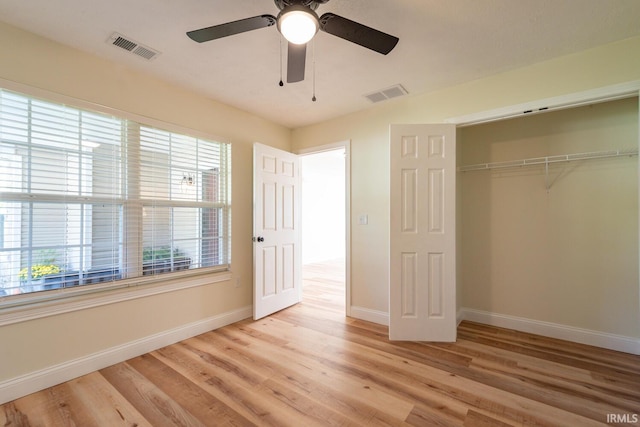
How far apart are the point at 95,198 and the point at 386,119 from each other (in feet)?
9.74

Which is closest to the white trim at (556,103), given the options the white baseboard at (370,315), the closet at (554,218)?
the closet at (554,218)

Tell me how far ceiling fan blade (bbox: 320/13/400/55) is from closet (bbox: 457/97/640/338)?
85.3 inches

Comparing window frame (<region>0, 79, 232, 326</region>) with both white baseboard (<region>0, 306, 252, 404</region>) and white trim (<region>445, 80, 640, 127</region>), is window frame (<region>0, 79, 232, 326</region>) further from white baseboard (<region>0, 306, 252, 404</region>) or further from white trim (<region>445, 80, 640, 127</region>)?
white trim (<region>445, 80, 640, 127</region>)

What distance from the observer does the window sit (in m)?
1.90

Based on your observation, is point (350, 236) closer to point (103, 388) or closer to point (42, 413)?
point (103, 388)

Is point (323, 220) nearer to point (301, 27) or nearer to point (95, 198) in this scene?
point (95, 198)

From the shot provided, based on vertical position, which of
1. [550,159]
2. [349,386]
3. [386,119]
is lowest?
[349,386]

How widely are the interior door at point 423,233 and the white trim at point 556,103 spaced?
0.23 meters

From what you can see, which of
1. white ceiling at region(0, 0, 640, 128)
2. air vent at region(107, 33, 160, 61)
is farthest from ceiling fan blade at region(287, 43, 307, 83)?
air vent at region(107, 33, 160, 61)

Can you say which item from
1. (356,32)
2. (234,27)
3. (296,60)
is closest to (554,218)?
(356,32)

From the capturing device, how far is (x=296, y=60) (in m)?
1.71

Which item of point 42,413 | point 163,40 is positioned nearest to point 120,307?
point 42,413

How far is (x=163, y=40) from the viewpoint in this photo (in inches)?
79.2

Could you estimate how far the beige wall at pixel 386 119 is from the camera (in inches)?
86.0
